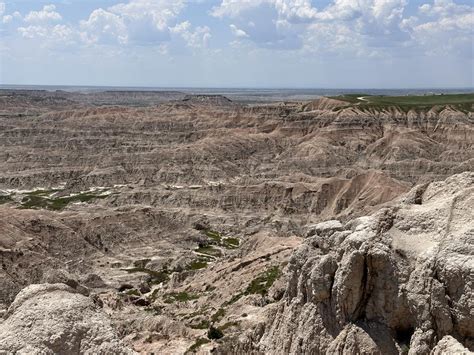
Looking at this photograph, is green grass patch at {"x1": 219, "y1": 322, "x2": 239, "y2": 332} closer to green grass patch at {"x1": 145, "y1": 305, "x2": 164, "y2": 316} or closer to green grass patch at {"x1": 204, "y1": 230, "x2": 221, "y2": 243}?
green grass patch at {"x1": 145, "y1": 305, "x2": 164, "y2": 316}

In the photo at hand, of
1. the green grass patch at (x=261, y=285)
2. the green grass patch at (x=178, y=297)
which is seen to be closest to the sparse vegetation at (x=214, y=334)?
the green grass patch at (x=261, y=285)

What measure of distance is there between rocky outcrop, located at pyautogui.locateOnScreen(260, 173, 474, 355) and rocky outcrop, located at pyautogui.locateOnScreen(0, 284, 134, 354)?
7178 millimetres

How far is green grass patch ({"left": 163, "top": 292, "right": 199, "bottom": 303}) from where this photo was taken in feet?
141

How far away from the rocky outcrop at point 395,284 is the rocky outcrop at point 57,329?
7.18m

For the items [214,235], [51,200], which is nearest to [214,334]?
[214,235]

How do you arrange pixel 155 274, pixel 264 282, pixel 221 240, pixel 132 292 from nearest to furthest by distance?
pixel 264 282
pixel 132 292
pixel 155 274
pixel 221 240

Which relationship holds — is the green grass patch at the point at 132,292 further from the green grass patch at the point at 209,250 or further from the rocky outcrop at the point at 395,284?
the rocky outcrop at the point at 395,284

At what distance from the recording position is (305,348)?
67.3ft

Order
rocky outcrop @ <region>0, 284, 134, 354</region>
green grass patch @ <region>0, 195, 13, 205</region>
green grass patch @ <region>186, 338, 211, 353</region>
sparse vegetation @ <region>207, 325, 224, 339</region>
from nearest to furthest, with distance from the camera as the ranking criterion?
rocky outcrop @ <region>0, 284, 134, 354</region> → green grass patch @ <region>186, 338, 211, 353</region> → sparse vegetation @ <region>207, 325, 224, 339</region> → green grass patch @ <region>0, 195, 13, 205</region>

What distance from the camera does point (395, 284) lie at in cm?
1892

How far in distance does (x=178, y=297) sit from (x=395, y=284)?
28.3 meters

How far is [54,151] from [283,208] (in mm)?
70092

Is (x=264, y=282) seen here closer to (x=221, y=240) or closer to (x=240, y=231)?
(x=221, y=240)

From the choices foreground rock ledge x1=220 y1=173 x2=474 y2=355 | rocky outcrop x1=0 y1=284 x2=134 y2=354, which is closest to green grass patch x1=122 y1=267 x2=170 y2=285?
foreground rock ledge x1=220 y1=173 x2=474 y2=355
